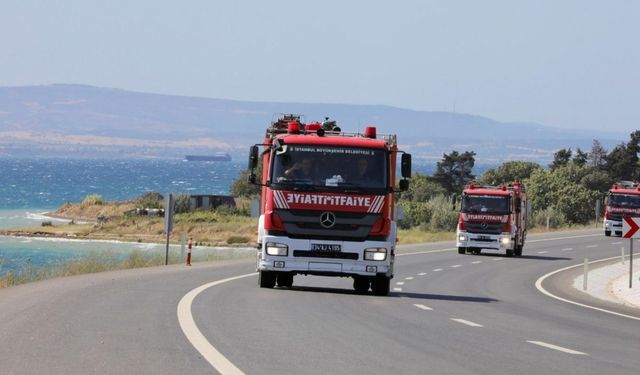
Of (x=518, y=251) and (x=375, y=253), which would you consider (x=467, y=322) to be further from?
(x=518, y=251)

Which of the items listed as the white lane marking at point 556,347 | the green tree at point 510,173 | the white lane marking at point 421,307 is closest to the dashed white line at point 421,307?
the white lane marking at point 421,307

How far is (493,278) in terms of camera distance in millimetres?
35875

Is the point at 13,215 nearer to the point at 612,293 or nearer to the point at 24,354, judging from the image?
the point at 612,293

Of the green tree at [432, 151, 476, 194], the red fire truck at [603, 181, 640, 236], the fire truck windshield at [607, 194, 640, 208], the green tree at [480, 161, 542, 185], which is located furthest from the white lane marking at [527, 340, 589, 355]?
the green tree at [432, 151, 476, 194]

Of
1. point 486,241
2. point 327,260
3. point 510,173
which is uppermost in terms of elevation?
point 510,173

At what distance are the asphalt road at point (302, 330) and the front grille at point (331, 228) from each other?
109 cm

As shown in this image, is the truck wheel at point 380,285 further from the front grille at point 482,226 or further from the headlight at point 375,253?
the front grille at point 482,226

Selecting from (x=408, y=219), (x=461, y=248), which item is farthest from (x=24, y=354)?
(x=408, y=219)

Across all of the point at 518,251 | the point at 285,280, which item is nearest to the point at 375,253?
the point at 285,280

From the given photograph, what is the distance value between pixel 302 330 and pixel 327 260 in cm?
653

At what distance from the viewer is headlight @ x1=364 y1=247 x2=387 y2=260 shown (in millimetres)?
22938

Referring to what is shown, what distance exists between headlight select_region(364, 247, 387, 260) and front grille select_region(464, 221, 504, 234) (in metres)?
24.7

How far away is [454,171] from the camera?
417ft

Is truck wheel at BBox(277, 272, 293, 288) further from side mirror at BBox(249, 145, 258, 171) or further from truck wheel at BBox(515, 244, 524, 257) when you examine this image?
truck wheel at BBox(515, 244, 524, 257)
